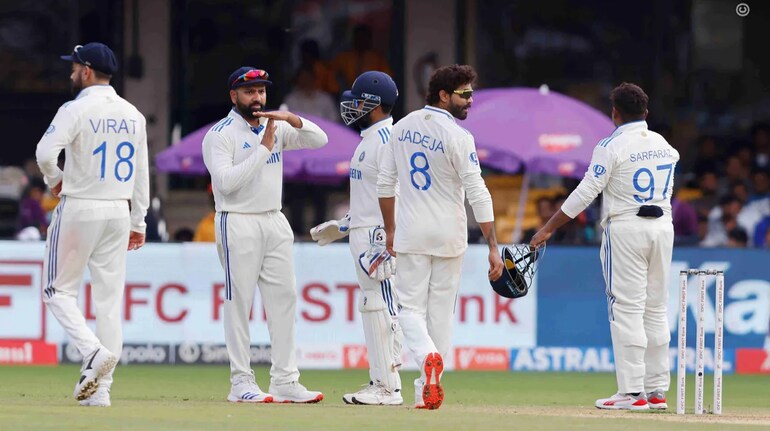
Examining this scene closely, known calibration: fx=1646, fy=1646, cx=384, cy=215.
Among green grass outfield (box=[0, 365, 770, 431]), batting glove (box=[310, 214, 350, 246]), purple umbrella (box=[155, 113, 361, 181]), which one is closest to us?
green grass outfield (box=[0, 365, 770, 431])

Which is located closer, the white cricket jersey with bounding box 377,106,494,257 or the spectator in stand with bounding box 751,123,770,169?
the white cricket jersey with bounding box 377,106,494,257

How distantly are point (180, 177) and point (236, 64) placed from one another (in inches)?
64.9

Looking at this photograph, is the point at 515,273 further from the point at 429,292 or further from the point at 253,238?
the point at 253,238

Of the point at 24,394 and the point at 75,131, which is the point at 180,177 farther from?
the point at 75,131

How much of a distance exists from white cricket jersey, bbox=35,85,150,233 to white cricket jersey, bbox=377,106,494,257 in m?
1.70

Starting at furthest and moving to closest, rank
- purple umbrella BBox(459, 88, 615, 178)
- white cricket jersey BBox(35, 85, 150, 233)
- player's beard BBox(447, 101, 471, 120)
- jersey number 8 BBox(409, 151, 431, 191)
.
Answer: purple umbrella BBox(459, 88, 615, 178)
player's beard BBox(447, 101, 471, 120)
jersey number 8 BBox(409, 151, 431, 191)
white cricket jersey BBox(35, 85, 150, 233)

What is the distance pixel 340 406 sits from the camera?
1065 centimetres

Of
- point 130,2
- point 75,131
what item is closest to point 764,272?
point 75,131

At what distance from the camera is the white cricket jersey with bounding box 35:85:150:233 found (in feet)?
32.8

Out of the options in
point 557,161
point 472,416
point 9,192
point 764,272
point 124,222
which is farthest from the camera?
point 9,192

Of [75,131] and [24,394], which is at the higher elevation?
[75,131]

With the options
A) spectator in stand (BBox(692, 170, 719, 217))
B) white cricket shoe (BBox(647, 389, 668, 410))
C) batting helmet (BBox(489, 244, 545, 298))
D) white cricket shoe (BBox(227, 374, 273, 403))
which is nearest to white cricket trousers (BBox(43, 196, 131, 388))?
white cricket shoe (BBox(227, 374, 273, 403))

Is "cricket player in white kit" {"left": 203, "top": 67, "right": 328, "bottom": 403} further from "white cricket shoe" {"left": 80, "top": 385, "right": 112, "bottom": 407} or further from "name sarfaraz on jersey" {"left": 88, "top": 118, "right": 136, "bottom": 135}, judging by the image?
"white cricket shoe" {"left": 80, "top": 385, "right": 112, "bottom": 407}

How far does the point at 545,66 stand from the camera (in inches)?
844
